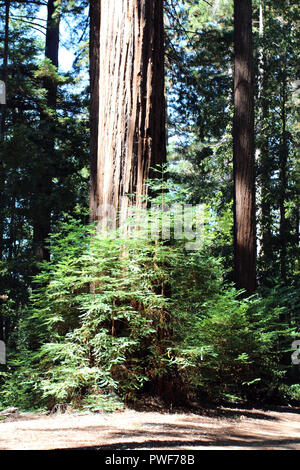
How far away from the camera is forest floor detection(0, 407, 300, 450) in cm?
334

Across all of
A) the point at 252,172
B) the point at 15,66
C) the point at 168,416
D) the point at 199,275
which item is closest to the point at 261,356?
the point at 199,275

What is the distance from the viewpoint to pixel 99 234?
5.55 meters

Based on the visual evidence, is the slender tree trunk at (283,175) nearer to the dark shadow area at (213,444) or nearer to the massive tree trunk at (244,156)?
the massive tree trunk at (244,156)

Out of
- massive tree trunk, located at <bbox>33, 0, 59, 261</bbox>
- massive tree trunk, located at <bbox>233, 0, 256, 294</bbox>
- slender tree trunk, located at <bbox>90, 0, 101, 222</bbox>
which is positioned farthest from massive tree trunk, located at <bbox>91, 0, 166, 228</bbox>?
massive tree trunk, located at <bbox>33, 0, 59, 261</bbox>

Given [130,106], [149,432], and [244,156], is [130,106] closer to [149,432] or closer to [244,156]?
[149,432]

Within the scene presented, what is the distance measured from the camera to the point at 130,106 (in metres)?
5.67

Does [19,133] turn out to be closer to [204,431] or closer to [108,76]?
[108,76]

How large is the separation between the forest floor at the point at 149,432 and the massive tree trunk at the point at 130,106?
7.23 ft

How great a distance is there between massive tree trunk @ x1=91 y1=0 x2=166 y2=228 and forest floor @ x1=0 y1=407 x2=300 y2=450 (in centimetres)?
220

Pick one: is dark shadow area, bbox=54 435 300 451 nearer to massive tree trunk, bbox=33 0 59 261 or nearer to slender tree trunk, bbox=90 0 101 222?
slender tree trunk, bbox=90 0 101 222

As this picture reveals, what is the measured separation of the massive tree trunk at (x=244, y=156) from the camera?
9.28 m

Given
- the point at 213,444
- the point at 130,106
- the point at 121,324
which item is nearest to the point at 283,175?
the point at 130,106

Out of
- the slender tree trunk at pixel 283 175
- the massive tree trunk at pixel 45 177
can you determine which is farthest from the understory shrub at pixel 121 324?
the slender tree trunk at pixel 283 175

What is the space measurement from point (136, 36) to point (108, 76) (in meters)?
0.56
